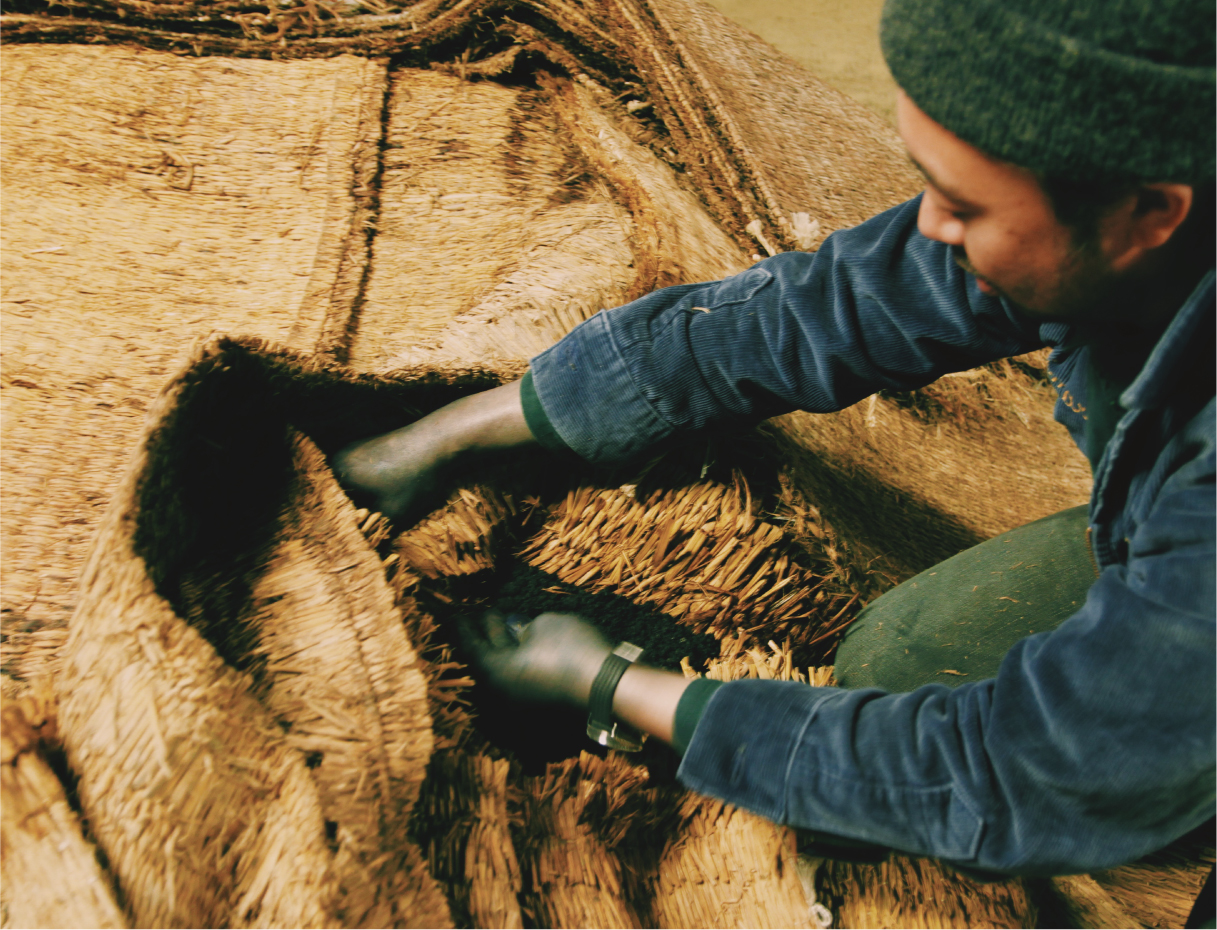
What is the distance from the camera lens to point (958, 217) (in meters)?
0.62

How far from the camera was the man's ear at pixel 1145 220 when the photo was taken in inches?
20.9

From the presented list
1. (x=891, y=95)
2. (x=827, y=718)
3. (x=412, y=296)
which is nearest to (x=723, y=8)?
(x=891, y=95)

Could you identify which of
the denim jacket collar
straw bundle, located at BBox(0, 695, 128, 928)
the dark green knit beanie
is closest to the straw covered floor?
straw bundle, located at BBox(0, 695, 128, 928)

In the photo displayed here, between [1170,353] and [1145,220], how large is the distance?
137mm

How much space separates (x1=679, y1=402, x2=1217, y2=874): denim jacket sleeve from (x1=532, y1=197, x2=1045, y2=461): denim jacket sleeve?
0.31 m

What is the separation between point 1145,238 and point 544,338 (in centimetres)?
75

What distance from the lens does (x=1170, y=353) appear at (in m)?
0.63

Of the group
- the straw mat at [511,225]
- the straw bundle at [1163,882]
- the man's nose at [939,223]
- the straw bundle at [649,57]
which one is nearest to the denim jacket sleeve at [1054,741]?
the man's nose at [939,223]

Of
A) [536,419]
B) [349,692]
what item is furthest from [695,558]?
[349,692]

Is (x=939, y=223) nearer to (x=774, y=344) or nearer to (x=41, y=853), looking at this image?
(x=774, y=344)

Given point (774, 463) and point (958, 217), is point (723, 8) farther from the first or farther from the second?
point (958, 217)

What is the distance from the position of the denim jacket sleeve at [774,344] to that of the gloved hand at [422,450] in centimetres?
7

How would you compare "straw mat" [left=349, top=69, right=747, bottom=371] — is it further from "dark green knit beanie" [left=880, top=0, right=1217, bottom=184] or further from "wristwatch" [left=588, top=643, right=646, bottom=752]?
"dark green knit beanie" [left=880, top=0, right=1217, bottom=184]

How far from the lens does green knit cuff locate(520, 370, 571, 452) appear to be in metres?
0.99
